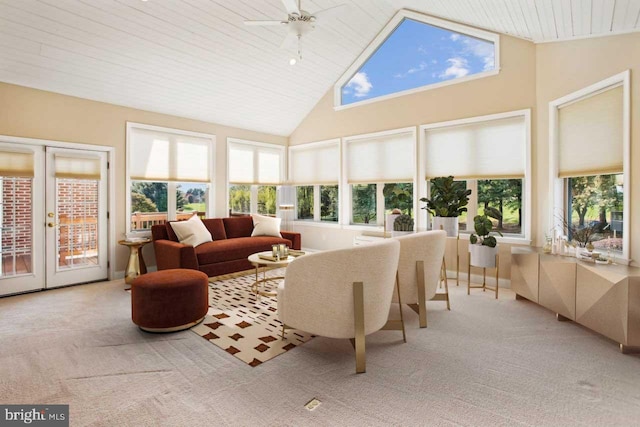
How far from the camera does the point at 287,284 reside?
2553 millimetres

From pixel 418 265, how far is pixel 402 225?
49.3 inches

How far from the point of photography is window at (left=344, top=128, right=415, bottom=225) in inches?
225

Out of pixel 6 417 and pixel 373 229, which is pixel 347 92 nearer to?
pixel 373 229

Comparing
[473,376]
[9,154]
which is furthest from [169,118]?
[473,376]

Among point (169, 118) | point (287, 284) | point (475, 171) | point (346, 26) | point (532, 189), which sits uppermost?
point (346, 26)

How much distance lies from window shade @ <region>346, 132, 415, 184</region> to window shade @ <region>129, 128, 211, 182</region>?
2.89 meters

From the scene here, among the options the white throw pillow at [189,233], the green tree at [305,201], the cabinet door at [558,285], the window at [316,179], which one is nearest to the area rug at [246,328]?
the white throw pillow at [189,233]

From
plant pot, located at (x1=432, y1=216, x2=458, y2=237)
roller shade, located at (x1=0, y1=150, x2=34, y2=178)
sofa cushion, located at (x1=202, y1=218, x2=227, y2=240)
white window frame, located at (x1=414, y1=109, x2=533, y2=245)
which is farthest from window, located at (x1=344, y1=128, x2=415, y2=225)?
roller shade, located at (x1=0, y1=150, x2=34, y2=178)

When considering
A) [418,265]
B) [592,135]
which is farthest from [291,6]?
[592,135]

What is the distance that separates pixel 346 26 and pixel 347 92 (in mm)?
1430

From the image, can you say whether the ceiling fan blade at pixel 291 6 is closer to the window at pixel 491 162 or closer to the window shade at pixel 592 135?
the window at pixel 491 162

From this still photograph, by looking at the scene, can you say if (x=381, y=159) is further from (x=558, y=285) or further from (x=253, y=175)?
(x=558, y=285)

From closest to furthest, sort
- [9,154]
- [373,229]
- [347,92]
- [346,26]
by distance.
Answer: [9,154], [346,26], [373,229], [347,92]

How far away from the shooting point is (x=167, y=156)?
226 inches
